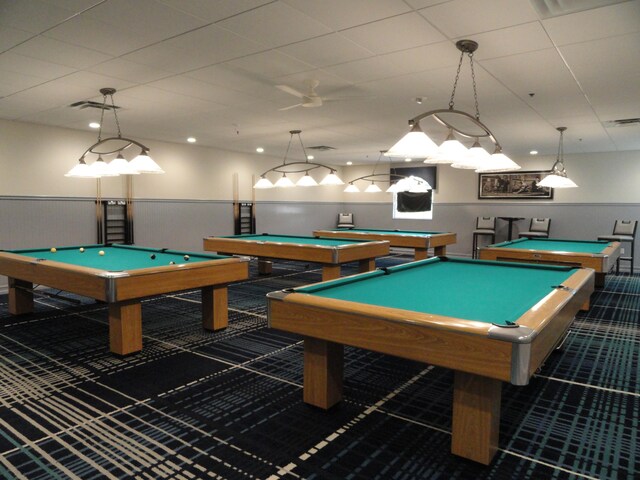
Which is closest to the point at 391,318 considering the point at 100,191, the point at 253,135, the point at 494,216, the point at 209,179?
the point at 253,135

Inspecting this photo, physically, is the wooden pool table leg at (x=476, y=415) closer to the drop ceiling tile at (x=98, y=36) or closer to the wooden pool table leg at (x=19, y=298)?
the drop ceiling tile at (x=98, y=36)

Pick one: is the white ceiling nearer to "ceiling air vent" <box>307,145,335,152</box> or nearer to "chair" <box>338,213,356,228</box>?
"ceiling air vent" <box>307,145,335,152</box>

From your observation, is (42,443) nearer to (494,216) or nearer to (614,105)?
(614,105)

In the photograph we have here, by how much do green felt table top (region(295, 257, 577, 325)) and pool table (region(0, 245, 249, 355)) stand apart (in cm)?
156

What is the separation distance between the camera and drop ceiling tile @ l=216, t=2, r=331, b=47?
2.69 m

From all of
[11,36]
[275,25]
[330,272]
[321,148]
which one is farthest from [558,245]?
[11,36]

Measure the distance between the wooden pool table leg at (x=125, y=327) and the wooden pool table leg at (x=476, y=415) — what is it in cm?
261

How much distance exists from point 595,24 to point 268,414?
10.6ft

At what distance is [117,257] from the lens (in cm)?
449

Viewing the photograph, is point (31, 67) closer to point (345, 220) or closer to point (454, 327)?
point (454, 327)

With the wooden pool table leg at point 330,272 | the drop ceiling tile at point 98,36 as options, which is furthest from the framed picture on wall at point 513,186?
the drop ceiling tile at point 98,36

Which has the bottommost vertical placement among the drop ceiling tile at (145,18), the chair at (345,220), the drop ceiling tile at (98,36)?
the chair at (345,220)

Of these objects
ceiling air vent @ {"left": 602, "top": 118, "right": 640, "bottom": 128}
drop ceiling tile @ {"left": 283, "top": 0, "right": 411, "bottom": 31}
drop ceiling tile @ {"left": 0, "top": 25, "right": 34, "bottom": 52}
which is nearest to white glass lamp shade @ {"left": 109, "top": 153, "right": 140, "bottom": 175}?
drop ceiling tile @ {"left": 0, "top": 25, "right": 34, "bottom": 52}

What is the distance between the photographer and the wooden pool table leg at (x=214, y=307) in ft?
13.7
